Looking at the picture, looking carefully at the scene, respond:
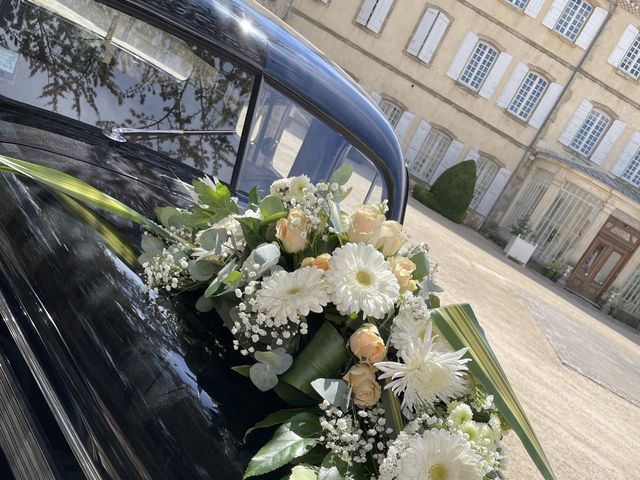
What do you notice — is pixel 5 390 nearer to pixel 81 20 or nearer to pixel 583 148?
pixel 81 20

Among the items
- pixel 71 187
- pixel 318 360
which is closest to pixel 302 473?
pixel 318 360

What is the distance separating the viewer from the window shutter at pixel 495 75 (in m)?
23.6

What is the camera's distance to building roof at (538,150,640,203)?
22.9 m

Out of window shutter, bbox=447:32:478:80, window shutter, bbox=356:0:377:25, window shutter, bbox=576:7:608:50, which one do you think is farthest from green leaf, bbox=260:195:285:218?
window shutter, bbox=576:7:608:50

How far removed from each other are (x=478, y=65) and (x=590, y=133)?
→ 18.1ft

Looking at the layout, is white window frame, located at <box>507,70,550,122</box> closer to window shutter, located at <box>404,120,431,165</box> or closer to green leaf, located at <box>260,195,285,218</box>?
window shutter, located at <box>404,120,431,165</box>

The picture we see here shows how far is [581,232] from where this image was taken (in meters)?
24.0

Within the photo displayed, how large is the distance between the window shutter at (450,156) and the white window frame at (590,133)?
4.64 m

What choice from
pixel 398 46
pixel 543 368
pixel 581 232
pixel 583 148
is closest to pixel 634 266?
pixel 581 232

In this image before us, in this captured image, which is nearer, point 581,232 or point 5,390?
point 5,390

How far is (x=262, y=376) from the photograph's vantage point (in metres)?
1.55

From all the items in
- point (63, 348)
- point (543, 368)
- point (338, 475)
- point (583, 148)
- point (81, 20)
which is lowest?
point (543, 368)

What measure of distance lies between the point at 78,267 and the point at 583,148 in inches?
1025

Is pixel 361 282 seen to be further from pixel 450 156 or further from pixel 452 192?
pixel 450 156
